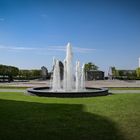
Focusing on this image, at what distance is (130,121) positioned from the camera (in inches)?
396

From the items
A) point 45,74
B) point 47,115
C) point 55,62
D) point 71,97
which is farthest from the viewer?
point 45,74

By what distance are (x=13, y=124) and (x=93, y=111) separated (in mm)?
4040

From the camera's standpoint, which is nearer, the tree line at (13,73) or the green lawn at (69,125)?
the green lawn at (69,125)

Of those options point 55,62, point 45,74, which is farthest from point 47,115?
point 45,74

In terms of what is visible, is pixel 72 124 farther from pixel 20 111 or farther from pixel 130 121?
pixel 20 111

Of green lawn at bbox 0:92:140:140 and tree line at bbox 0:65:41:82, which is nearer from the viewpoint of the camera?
green lawn at bbox 0:92:140:140

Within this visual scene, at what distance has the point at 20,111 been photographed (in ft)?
39.7

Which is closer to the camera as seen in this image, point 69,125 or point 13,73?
point 69,125

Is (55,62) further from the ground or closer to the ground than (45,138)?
further from the ground

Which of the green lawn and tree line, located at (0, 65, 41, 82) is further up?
tree line, located at (0, 65, 41, 82)

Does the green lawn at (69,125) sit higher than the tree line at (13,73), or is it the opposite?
the tree line at (13,73)

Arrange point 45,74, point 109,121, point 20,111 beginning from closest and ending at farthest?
point 109,121
point 20,111
point 45,74

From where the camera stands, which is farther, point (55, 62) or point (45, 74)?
point (45, 74)

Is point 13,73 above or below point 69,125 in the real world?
above
